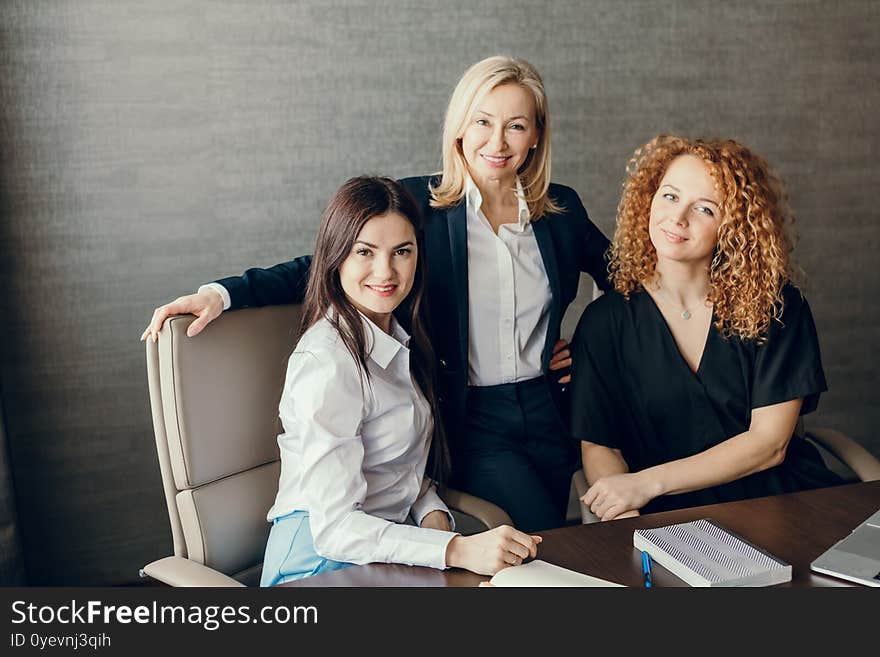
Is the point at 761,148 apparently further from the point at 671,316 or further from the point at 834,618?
the point at 834,618

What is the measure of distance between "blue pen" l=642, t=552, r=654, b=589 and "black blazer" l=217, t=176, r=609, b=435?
0.79 metres

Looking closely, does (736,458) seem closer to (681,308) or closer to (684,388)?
(684,388)

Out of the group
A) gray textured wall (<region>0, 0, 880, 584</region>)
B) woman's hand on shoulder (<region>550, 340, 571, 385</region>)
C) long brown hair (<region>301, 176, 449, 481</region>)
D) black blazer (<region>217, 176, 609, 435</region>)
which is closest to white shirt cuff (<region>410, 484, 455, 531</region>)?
long brown hair (<region>301, 176, 449, 481</region>)

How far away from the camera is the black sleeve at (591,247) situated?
2260mm

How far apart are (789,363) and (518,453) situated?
0.63 m

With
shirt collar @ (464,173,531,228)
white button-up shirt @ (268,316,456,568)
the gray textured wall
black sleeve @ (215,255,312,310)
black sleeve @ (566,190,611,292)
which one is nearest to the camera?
Answer: white button-up shirt @ (268,316,456,568)

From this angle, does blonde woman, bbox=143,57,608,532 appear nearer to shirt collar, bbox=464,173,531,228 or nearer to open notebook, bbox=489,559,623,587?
shirt collar, bbox=464,173,531,228

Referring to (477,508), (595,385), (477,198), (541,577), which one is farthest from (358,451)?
(477,198)

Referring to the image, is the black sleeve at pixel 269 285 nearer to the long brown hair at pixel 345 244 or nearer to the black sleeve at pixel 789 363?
the long brown hair at pixel 345 244

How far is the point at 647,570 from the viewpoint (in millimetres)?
1300

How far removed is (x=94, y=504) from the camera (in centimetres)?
275

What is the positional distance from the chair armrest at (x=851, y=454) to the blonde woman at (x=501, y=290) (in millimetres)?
572

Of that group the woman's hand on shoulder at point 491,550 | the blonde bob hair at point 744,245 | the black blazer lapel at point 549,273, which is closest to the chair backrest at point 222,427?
the woman's hand on shoulder at point 491,550

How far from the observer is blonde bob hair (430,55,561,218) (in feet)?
6.72
